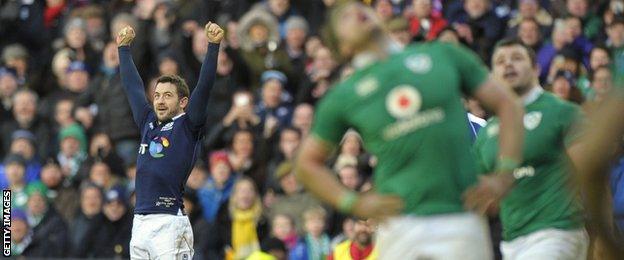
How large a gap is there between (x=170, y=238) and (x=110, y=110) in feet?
26.9

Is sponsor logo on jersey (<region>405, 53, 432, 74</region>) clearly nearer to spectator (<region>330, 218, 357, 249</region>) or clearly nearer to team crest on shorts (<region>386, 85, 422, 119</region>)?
team crest on shorts (<region>386, 85, 422, 119</region>)

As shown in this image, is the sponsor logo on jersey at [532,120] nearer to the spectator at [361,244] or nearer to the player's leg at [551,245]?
the player's leg at [551,245]

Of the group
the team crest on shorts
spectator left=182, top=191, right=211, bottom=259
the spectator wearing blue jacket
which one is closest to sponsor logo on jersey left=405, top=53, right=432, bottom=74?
the team crest on shorts

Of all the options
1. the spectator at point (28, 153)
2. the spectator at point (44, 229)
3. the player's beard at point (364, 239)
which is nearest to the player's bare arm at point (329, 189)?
the player's beard at point (364, 239)

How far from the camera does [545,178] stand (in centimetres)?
1041

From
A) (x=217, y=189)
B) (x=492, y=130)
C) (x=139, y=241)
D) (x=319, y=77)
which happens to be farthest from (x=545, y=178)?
(x=319, y=77)

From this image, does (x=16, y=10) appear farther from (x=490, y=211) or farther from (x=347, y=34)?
(x=347, y=34)

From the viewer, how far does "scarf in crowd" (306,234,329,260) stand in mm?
16328

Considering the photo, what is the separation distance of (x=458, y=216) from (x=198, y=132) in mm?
4665

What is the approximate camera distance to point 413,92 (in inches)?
306

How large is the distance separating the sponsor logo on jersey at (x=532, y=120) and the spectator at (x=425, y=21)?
7.84 meters

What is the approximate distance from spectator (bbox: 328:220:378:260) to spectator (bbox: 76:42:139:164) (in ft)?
15.7

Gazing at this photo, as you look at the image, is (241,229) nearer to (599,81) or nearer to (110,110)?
(110,110)

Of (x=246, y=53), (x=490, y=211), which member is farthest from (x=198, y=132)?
(x=246, y=53)
